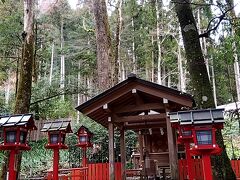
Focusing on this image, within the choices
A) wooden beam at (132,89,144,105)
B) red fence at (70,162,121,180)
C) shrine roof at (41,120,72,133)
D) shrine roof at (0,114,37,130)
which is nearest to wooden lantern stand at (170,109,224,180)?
shrine roof at (0,114,37,130)

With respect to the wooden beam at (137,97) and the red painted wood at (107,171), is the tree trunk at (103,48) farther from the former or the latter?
the wooden beam at (137,97)

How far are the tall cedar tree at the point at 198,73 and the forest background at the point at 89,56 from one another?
648 mm

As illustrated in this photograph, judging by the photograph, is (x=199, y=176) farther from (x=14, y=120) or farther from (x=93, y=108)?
(x=14, y=120)

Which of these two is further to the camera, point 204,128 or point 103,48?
point 103,48

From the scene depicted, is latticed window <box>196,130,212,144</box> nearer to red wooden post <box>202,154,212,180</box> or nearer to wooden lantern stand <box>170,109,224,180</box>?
wooden lantern stand <box>170,109,224,180</box>

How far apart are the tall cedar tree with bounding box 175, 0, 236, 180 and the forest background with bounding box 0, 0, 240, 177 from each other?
0.65 meters

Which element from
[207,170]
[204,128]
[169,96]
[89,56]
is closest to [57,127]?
[169,96]

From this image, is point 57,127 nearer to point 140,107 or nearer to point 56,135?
point 56,135

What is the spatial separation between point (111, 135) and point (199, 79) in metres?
2.46

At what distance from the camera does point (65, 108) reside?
623 inches

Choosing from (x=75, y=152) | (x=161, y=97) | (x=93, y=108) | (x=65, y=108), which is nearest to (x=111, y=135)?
(x=93, y=108)

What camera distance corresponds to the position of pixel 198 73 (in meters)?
5.97

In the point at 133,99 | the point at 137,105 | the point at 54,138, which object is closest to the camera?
the point at 54,138

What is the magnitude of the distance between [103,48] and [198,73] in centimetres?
522
